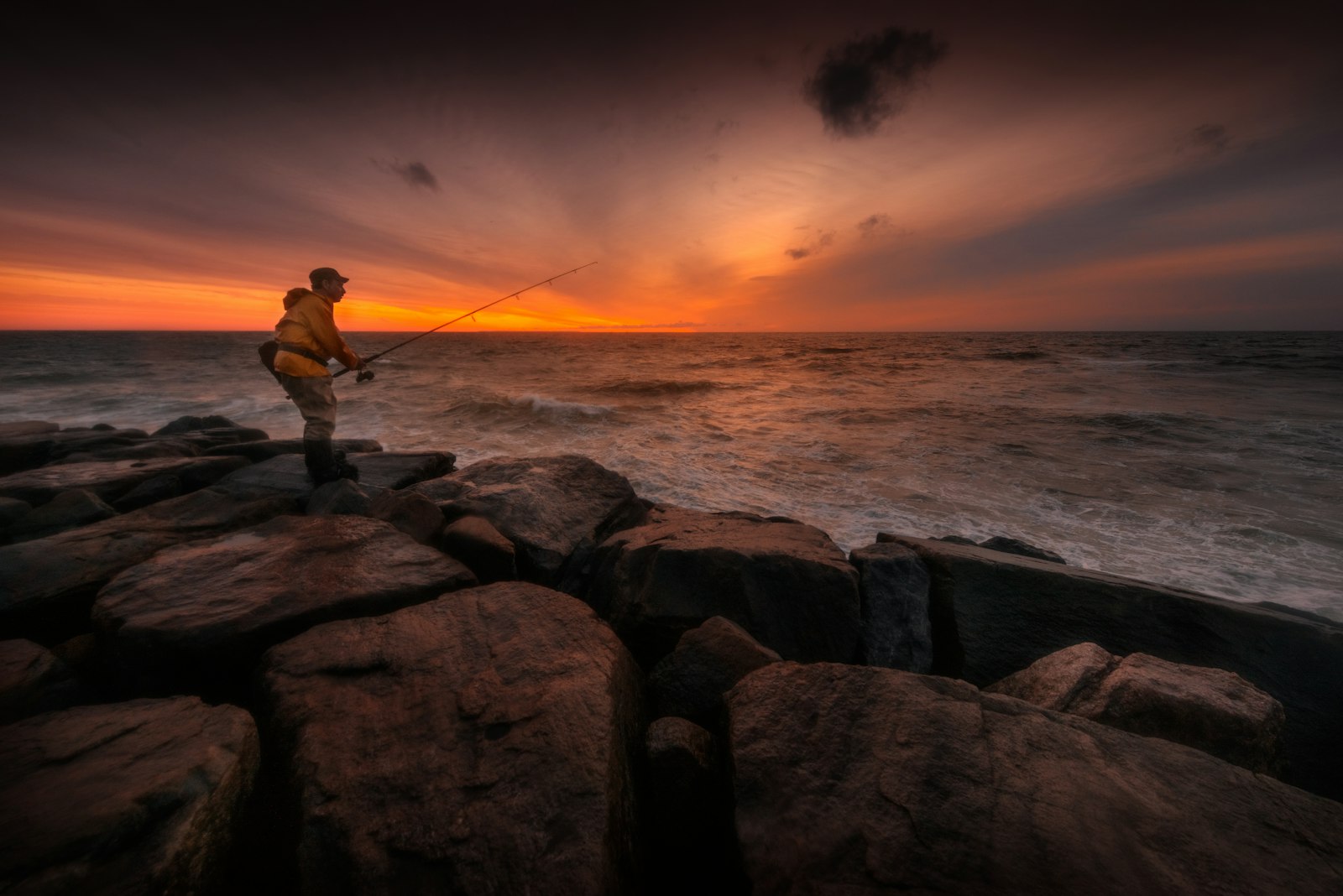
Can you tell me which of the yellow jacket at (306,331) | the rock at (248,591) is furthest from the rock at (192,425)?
the rock at (248,591)

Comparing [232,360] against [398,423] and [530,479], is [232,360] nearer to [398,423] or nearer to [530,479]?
[398,423]

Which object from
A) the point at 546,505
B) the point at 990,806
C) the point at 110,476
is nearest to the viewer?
the point at 990,806

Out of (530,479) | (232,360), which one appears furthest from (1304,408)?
(232,360)

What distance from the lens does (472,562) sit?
343 centimetres

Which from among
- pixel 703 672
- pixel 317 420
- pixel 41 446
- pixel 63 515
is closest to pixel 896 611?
pixel 703 672

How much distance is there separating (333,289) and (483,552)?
3.66 metres

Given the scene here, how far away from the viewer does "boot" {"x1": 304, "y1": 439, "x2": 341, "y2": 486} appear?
16.9 ft

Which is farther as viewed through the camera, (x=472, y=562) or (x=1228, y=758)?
(x=472, y=562)

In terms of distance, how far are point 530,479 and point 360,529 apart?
1692 mm

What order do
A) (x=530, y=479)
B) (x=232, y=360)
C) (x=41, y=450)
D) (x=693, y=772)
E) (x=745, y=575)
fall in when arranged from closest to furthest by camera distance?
(x=693, y=772)
(x=745, y=575)
(x=530, y=479)
(x=41, y=450)
(x=232, y=360)

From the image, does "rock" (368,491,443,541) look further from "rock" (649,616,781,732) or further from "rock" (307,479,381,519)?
"rock" (649,616,781,732)

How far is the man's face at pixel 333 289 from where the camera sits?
497 cm

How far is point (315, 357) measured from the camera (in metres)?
4.91

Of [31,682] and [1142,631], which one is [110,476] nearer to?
[31,682]
